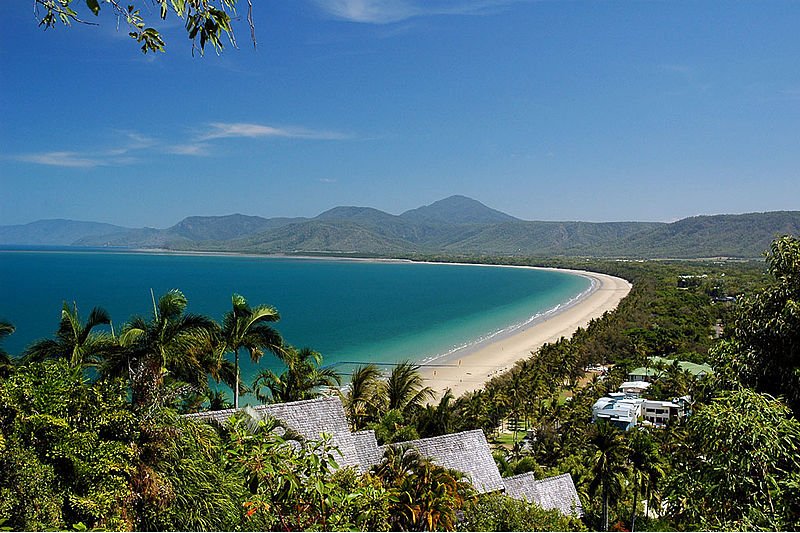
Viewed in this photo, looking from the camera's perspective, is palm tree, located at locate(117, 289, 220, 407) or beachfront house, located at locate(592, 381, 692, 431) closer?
palm tree, located at locate(117, 289, 220, 407)

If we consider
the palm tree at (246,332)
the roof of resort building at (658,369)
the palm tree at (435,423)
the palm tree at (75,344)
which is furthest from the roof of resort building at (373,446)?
the roof of resort building at (658,369)

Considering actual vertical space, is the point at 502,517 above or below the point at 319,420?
below

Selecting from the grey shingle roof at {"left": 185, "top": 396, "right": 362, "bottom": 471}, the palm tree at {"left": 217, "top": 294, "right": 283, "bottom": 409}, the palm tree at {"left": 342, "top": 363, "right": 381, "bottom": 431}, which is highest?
the palm tree at {"left": 217, "top": 294, "right": 283, "bottom": 409}

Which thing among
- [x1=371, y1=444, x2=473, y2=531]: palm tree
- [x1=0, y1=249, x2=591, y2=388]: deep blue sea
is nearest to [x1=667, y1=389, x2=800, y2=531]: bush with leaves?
[x1=371, y1=444, x2=473, y2=531]: palm tree

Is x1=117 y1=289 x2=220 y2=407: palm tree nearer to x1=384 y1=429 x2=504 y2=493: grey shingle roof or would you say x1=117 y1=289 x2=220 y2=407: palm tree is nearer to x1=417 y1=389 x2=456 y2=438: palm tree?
x1=384 y1=429 x2=504 y2=493: grey shingle roof

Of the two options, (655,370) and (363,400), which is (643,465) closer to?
(363,400)

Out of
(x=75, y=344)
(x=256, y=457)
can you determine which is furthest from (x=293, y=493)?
(x=75, y=344)
